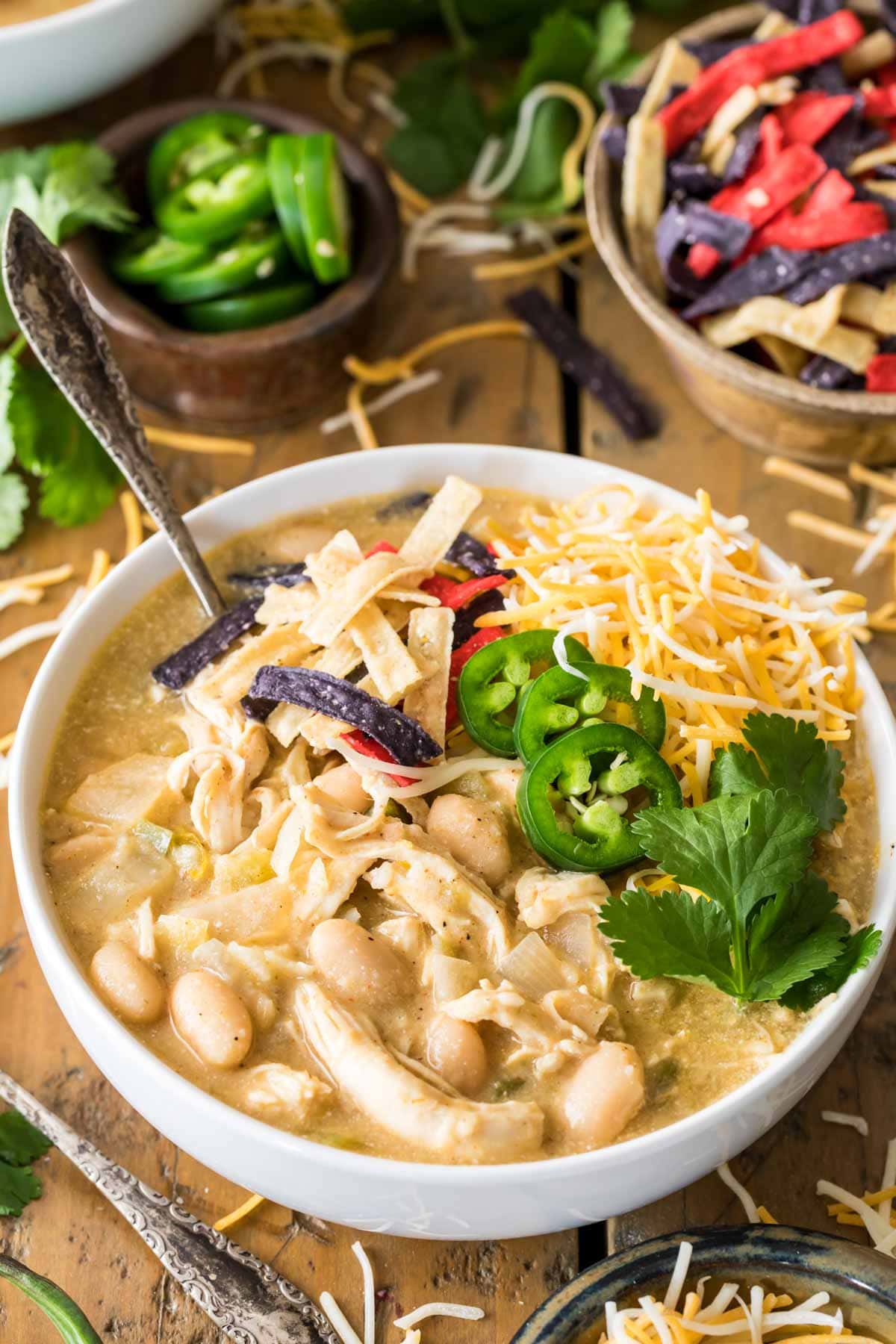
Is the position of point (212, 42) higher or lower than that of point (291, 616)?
higher

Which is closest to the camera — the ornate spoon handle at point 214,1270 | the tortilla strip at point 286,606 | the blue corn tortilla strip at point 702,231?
the ornate spoon handle at point 214,1270

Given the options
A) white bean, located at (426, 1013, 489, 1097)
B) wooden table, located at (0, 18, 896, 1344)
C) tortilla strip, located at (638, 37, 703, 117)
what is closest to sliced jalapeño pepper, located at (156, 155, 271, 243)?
wooden table, located at (0, 18, 896, 1344)

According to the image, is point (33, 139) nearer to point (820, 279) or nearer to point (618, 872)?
point (820, 279)

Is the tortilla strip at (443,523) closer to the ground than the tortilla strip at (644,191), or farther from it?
closer to the ground

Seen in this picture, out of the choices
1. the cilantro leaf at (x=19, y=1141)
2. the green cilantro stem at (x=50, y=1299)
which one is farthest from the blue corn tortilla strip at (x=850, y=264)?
the green cilantro stem at (x=50, y=1299)

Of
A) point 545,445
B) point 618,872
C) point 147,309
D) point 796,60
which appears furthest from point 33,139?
point 618,872

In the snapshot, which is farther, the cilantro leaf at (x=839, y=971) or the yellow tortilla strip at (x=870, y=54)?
the yellow tortilla strip at (x=870, y=54)

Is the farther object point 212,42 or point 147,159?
point 212,42

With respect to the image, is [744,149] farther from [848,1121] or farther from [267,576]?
[848,1121]

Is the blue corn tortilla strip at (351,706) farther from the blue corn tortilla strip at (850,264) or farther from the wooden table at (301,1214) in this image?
the blue corn tortilla strip at (850,264)
